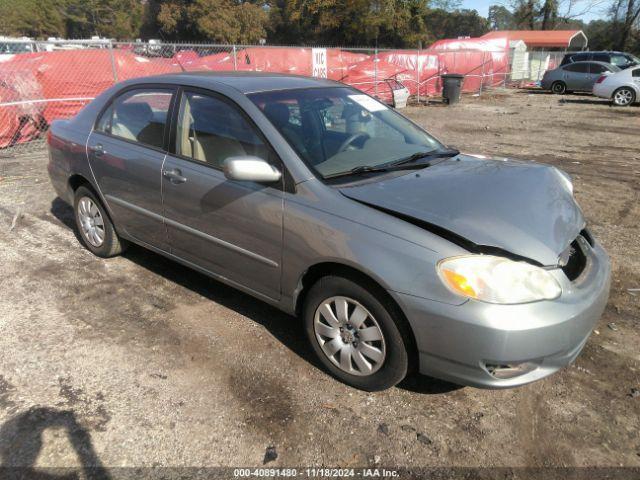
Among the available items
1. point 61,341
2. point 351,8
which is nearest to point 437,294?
point 61,341

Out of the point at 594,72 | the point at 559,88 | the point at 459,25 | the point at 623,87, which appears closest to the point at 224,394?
the point at 623,87

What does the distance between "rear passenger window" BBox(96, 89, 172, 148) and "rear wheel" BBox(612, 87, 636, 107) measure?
18970 millimetres

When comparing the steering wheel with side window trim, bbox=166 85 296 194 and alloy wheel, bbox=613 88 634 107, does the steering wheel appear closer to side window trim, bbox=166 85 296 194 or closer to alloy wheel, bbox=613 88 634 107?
side window trim, bbox=166 85 296 194

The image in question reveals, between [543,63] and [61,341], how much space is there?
109 feet

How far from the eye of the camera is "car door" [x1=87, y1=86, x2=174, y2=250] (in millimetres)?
3611

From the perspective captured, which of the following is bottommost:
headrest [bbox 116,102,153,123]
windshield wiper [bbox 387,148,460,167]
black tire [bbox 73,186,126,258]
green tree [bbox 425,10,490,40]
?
black tire [bbox 73,186,126,258]

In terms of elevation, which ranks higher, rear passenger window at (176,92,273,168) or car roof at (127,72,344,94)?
car roof at (127,72,344,94)

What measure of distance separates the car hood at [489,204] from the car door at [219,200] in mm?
574

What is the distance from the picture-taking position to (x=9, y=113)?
9406mm

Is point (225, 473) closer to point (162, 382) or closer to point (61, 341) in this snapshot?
point (162, 382)

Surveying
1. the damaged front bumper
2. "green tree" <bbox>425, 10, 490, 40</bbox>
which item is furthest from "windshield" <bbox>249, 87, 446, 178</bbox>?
"green tree" <bbox>425, 10, 490, 40</bbox>

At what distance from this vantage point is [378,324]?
8.36 ft

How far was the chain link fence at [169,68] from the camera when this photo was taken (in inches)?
381

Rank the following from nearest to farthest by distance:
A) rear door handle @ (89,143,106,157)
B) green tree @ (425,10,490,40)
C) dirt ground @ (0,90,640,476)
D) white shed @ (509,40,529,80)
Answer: dirt ground @ (0,90,640,476) < rear door handle @ (89,143,106,157) < white shed @ (509,40,529,80) < green tree @ (425,10,490,40)
